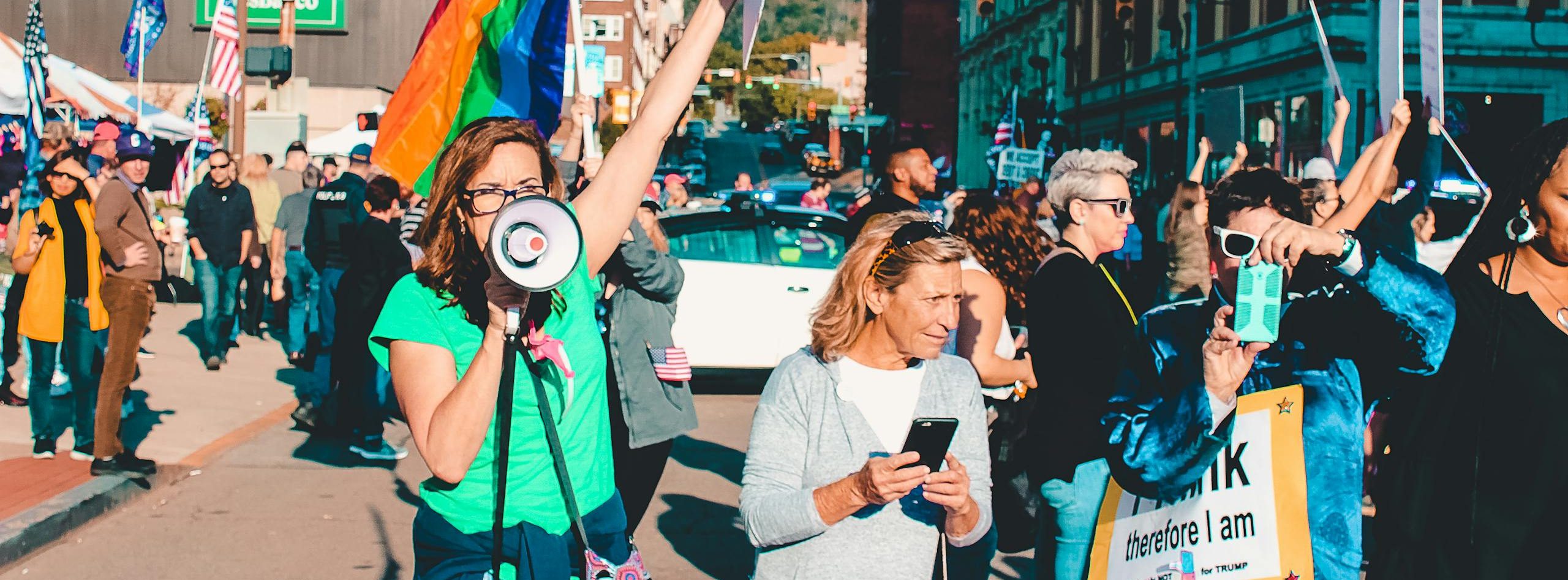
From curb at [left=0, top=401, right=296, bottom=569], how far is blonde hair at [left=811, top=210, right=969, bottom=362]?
4.55 meters

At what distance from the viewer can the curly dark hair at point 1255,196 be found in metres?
3.39

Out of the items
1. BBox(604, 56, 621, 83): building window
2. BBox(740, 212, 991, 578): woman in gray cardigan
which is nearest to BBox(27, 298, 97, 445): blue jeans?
BBox(740, 212, 991, 578): woman in gray cardigan

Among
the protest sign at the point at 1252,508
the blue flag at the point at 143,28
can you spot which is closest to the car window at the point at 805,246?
the protest sign at the point at 1252,508

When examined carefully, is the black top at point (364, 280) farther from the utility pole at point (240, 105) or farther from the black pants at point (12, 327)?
the utility pole at point (240, 105)

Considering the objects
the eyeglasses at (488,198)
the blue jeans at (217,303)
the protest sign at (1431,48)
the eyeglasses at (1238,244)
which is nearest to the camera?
the eyeglasses at (1238,244)

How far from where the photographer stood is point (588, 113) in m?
5.35

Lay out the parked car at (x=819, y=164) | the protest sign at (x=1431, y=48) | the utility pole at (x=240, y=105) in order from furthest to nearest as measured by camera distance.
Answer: the parked car at (x=819, y=164)
the utility pole at (x=240, y=105)
the protest sign at (x=1431, y=48)

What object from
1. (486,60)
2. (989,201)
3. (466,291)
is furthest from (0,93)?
(466,291)

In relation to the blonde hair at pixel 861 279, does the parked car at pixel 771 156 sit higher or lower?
higher

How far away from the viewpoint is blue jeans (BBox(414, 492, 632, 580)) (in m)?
2.69

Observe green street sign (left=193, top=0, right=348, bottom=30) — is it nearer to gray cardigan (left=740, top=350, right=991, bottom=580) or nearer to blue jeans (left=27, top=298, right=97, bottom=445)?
blue jeans (left=27, top=298, right=97, bottom=445)

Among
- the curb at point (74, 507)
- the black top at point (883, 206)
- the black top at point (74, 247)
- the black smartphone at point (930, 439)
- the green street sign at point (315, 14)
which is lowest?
the curb at point (74, 507)

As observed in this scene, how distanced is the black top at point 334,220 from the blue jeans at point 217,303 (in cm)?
220

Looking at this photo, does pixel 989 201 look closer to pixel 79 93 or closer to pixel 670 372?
pixel 670 372
